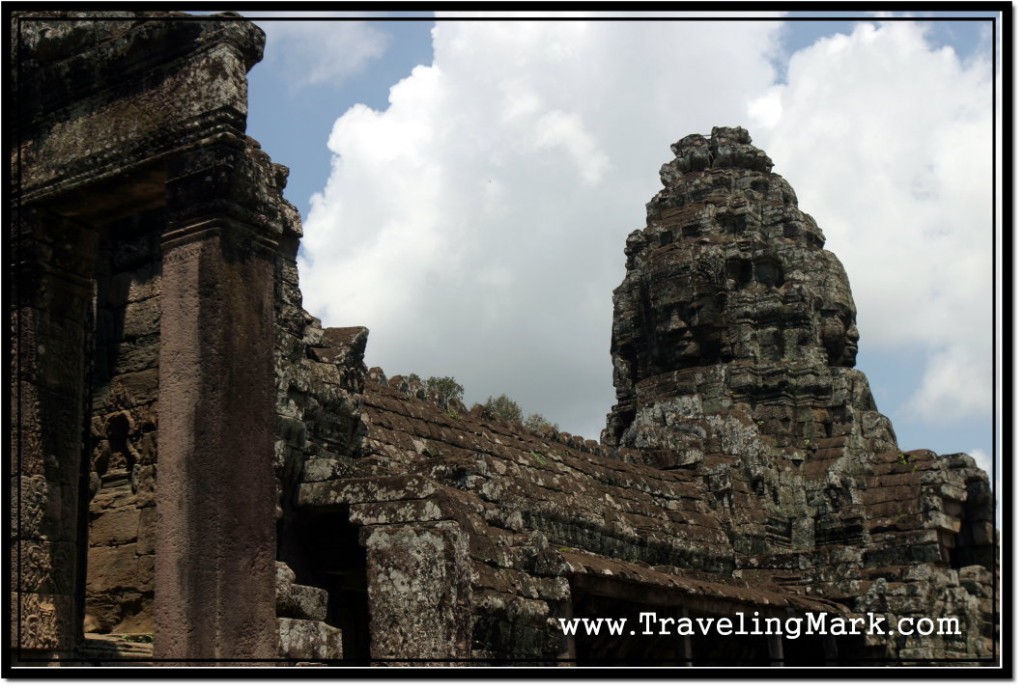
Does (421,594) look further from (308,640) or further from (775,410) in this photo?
(775,410)

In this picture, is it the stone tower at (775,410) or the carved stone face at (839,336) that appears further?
the carved stone face at (839,336)

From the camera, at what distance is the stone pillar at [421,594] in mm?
9695

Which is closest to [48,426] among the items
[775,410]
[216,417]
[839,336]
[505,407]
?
[216,417]

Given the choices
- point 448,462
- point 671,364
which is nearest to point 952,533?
point 671,364

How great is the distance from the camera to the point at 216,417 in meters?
8.49

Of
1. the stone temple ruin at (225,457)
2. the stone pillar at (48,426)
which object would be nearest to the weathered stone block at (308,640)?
the stone temple ruin at (225,457)

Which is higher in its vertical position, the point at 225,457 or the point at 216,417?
the point at 216,417

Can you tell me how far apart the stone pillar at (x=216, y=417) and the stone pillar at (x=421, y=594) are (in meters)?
1.35

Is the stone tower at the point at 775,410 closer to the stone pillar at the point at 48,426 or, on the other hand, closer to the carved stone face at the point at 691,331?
the carved stone face at the point at 691,331

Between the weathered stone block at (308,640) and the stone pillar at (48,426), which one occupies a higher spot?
the stone pillar at (48,426)

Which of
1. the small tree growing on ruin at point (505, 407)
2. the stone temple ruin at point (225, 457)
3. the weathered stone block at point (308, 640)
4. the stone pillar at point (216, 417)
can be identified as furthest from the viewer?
the small tree growing on ruin at point (505, 407)

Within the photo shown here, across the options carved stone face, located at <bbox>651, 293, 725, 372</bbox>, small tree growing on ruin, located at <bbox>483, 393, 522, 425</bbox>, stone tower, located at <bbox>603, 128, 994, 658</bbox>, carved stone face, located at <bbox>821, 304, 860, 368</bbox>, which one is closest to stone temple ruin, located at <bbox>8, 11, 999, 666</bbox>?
stone tower, located at <bbox>603, 128, 994, 658</bbox>

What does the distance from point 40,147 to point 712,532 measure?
10234 millimetres

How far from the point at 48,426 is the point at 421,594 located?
2.49 m
